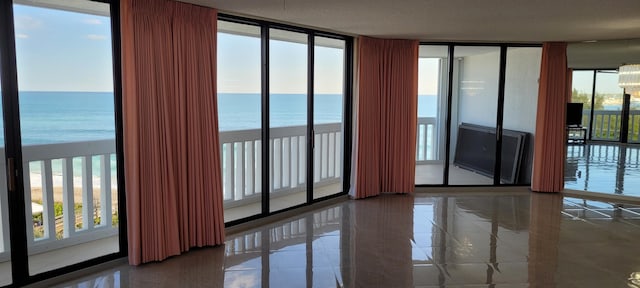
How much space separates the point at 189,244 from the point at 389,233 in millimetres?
2043

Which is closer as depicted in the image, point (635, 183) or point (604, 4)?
Answer: point (604, 4)

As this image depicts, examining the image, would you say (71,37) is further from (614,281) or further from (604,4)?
(614,281)

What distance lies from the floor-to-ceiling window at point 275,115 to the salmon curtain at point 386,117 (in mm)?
272

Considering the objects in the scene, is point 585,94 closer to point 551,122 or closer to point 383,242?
point 551,122

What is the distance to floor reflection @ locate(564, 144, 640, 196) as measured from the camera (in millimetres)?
6797

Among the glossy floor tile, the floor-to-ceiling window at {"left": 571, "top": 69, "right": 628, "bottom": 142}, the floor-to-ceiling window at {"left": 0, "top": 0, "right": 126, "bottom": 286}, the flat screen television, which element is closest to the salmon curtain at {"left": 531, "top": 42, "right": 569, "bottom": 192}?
the glossy floor tile

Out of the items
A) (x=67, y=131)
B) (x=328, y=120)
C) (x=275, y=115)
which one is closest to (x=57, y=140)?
(x=67, y=131)

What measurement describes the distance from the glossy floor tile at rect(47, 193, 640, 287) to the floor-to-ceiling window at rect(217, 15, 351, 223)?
75 centimetres

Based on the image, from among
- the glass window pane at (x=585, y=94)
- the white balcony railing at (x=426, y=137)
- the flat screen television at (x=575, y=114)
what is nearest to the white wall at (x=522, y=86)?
the white balcony railing at (x=426, y=137)

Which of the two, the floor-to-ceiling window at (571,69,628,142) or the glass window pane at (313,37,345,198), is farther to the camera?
the floor-to-ceiling window at (571,69,628,142)

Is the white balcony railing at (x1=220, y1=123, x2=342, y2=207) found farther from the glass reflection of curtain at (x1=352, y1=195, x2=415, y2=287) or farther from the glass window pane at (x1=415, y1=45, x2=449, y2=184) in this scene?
the glass window pane at (x1=415, y1=45, x2=449, y2=184)

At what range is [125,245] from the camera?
3764 millimetres

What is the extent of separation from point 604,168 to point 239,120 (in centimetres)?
669

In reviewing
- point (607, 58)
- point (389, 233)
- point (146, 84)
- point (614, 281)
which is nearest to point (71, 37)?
→ point (146, 84)
